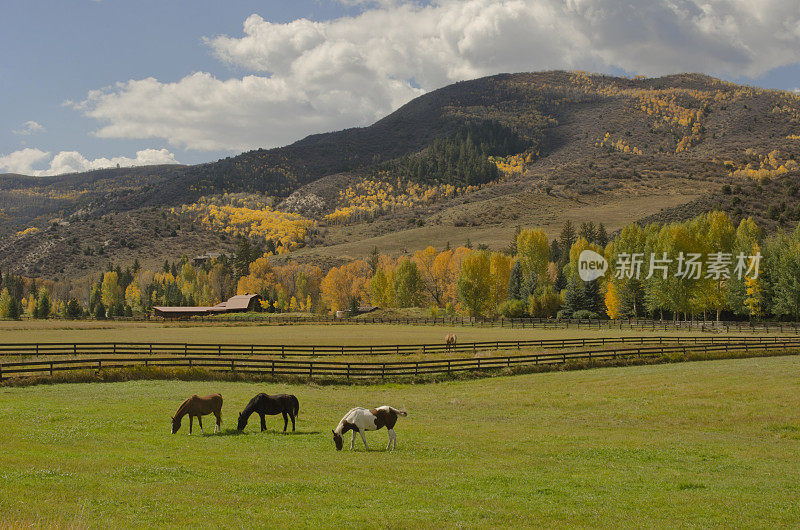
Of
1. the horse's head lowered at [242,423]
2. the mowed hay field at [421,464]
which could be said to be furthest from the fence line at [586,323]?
the horse's head lowered at [242,423]

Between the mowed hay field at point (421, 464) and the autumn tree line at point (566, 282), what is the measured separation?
56808 millimetres

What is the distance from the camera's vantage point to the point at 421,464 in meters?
Result: 14.7

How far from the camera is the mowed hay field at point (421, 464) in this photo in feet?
33.9

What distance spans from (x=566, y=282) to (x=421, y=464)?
100 metres

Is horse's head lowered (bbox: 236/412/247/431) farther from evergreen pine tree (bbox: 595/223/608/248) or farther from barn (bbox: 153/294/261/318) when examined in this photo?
evergreen pine tree (bbox: 595/223/608/248)

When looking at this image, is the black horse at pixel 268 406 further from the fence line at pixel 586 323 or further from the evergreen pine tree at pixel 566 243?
the evergreen pine tree at pixel 566 243

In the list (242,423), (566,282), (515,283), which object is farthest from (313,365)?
(566,282)

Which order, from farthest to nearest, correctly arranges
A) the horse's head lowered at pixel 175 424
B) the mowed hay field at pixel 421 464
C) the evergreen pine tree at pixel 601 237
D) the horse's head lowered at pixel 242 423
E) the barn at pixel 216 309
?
the evergreen pine tree at pixel 601 237
the barn at pixel 216 309
the horse's head lowered at pixel 242 423
the horse's head lowered at pixel 175 424
the mowed hay field at pixel 421 464

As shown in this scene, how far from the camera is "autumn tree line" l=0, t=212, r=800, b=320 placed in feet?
267

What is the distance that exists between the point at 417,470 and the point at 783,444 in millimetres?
14337

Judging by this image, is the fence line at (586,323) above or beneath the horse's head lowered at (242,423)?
beneath

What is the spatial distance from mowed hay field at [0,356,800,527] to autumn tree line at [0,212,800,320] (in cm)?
5681

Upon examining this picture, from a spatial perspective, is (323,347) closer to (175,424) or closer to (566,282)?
(175,424)

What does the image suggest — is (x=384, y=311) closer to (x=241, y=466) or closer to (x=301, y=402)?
(x=301, y=402)
